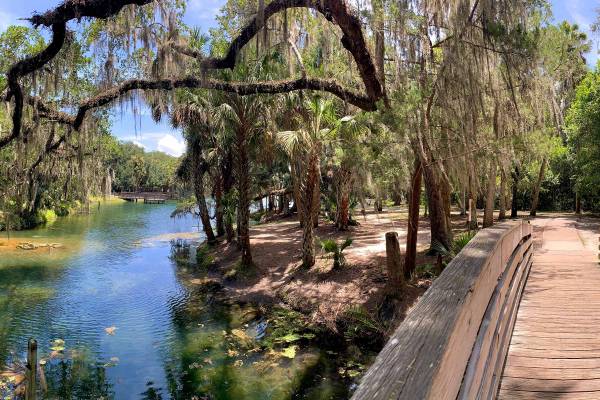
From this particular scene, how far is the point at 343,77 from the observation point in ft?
43.0

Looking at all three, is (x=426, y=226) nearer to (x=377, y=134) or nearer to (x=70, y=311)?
(x=377, y=134)

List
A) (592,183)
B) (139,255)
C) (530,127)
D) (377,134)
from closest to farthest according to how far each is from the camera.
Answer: (377,134)
(530,127)
(592,183)
(139,255)

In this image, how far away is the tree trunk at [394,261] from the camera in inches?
451

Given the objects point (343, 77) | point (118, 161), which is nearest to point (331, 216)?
point (343, 77)

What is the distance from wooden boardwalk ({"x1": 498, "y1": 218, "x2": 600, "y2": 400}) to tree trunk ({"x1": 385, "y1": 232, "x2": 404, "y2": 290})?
3.81 meters

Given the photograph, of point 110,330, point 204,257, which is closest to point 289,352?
point 110,330

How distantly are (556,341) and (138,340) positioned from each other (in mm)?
9419

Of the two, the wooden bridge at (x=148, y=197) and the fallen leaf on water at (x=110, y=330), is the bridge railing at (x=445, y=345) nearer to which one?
the fallen leaf on water at (x=110, y=330)

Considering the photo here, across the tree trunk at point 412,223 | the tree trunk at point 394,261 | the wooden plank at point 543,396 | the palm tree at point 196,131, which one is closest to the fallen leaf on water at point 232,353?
the tree trunk at point 394,261

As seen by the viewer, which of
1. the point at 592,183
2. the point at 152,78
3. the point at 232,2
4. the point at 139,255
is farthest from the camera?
the point at 139,255

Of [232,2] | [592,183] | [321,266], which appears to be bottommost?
[321,266]

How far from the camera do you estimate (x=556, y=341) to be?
4457 millimetres

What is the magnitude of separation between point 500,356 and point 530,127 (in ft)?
39.5

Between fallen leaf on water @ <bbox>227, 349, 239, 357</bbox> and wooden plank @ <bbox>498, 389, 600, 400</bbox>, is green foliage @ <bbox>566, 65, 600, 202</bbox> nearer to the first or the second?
fallen leaf on water @ <bbox>227, 349, 239, 357</bbox>
